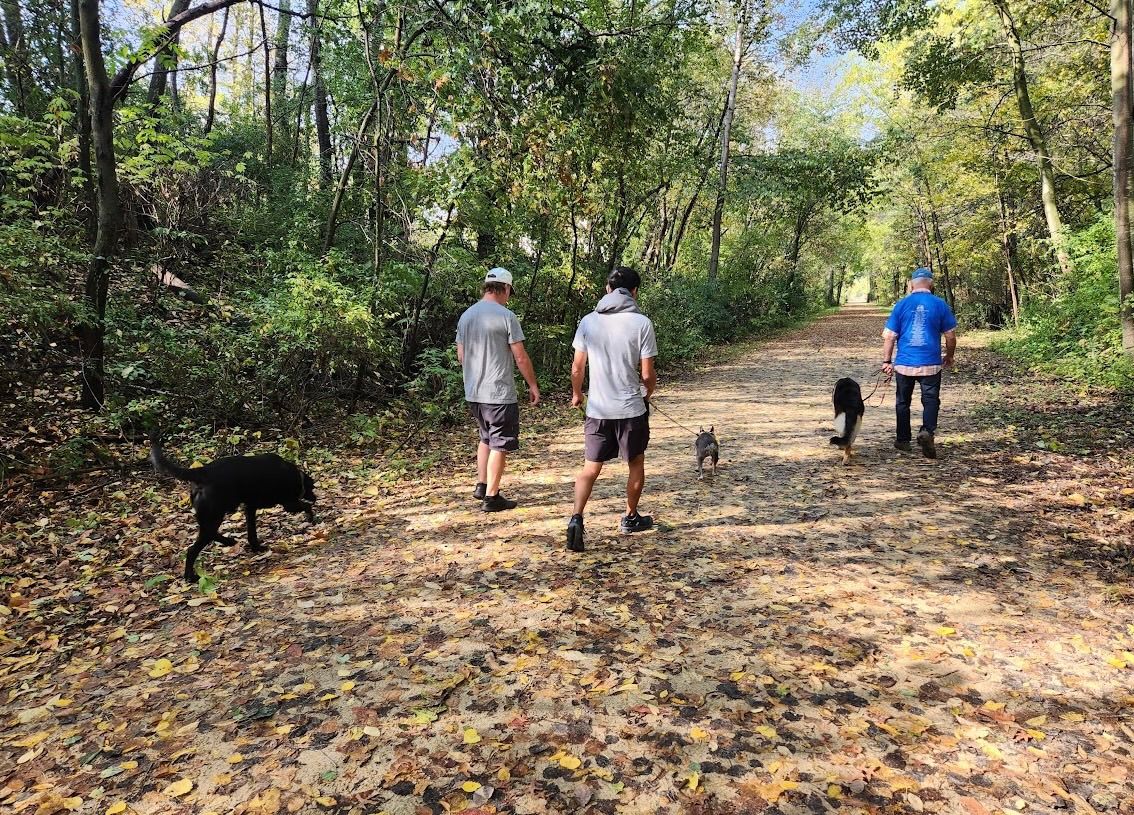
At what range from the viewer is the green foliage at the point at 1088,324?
388 inches

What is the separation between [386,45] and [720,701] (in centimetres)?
823

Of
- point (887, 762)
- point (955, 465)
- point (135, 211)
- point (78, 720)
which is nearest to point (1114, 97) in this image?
point (955, 465)

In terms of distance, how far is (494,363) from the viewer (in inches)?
221

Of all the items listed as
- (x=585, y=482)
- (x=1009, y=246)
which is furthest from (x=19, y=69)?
(x=1009, y=246)

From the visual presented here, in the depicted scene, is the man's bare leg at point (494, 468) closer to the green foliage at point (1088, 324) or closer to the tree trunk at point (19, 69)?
the green foliage at point (1088, 324)

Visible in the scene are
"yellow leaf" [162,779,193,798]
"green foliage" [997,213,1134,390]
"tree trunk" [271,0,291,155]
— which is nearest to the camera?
"yellow leaf" [162,779,193,798]

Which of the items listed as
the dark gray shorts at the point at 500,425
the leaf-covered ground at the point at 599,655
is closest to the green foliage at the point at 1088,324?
the leaf-covered ground at the point at 599,655

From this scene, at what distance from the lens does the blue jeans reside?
6.95 metres

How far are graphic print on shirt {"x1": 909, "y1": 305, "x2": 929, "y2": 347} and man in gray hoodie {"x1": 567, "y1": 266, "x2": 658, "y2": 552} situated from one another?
12.9 ft

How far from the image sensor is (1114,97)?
30.4ft

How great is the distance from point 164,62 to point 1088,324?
15.2 metres

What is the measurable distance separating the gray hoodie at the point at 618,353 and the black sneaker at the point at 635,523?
1077 mm

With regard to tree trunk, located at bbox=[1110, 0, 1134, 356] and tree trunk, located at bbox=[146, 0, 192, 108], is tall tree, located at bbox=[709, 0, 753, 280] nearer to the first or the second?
tree trunk, located at bbox=[1110, 0, 1134, 356]

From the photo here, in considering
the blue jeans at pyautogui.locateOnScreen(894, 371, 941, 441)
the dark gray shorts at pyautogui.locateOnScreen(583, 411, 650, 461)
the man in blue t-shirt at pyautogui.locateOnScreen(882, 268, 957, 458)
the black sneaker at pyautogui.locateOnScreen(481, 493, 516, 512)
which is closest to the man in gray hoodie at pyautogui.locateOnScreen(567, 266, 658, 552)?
the dark gray shorts at pyautogui.locateOnScreen(583, 411, 650, 461)
